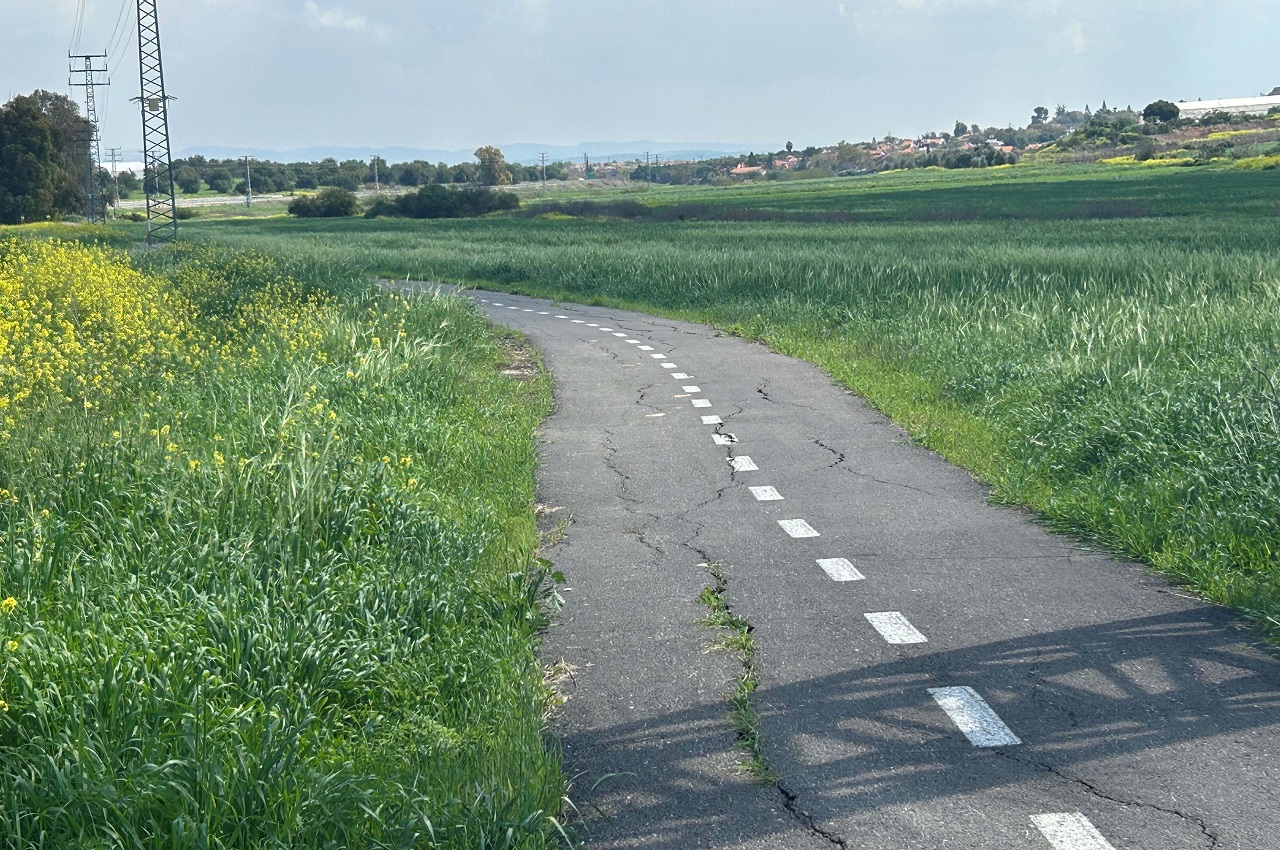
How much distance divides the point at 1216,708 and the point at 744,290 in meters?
21.7

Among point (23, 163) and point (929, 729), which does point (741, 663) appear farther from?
point (23, 163)

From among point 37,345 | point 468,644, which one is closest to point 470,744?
point 468,644

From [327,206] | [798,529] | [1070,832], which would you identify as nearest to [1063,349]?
[798,529]

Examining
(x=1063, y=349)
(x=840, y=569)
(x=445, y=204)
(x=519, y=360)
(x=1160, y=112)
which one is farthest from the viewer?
(x=1160, y=112)

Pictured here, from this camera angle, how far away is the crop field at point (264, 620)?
382 cm

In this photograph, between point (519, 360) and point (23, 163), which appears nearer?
point (519, 360)

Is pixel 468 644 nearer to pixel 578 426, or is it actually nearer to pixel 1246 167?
pixel 578 426

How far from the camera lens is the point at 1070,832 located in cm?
400

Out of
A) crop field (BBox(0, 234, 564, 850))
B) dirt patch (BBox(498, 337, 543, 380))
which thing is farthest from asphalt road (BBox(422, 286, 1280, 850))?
dirt patch (BBox(498, 337, 543, 380))

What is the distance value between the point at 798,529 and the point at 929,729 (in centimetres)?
326

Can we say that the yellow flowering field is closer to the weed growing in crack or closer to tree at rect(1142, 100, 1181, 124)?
the weed growing in crack

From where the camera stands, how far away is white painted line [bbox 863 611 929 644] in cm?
589

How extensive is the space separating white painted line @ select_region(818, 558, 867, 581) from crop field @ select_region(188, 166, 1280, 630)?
69.0 inches

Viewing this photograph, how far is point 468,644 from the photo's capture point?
5.59 meters
